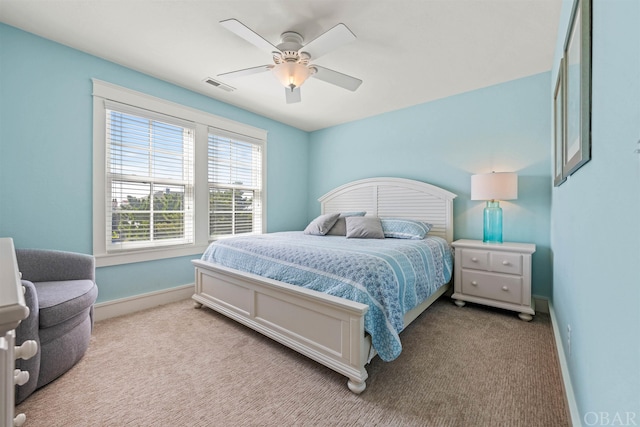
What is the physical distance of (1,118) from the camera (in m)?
2.12

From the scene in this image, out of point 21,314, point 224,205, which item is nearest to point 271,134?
point 224,205

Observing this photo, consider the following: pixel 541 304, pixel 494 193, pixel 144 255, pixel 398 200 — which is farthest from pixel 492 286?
pixel 144 255

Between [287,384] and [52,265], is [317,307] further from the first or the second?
[52,265]

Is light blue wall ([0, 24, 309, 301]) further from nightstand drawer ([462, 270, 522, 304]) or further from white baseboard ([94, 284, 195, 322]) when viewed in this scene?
nightstand drawer ([462, 270, 522, 304])

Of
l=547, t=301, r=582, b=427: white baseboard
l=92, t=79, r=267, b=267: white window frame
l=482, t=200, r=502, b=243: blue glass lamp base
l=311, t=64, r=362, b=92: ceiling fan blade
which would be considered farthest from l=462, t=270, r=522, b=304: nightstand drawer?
l=92, t=79, r=267, b=267: white window frame

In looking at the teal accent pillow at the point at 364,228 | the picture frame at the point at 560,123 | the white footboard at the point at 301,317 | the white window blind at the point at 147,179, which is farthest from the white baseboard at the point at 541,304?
the white window blind at the point at 147,179

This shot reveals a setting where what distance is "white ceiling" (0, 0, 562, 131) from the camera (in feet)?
6.35

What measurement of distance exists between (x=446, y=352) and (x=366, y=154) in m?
2.98

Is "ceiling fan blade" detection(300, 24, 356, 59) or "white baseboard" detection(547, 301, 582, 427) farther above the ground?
"ceiling fan blade" detection(300, 24, 356, 59)

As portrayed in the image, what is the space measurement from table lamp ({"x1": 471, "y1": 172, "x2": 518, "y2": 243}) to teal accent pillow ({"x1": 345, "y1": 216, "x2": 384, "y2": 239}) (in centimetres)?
110

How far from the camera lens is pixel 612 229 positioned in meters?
0.79

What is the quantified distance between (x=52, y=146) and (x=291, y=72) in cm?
220

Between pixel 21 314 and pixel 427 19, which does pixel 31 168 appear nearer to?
pixel 21 314

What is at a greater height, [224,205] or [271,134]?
[271,134]
